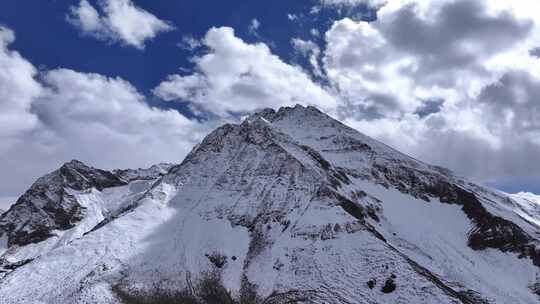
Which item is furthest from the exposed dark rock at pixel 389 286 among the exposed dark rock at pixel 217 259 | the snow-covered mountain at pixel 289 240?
the exposed dark rock at pixel 217 259

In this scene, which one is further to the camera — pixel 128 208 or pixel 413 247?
pixel 128 208

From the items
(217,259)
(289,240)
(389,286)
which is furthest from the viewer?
(217,259)

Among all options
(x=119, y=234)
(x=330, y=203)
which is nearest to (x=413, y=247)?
(x=330, y=203)

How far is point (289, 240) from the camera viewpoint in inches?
3529

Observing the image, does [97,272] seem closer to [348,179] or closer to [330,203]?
[330,203]

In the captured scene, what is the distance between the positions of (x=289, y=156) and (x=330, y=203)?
25.9 m

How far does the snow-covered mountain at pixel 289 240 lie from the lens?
7469 centimetres

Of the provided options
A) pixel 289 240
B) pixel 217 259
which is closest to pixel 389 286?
pixel 289 240

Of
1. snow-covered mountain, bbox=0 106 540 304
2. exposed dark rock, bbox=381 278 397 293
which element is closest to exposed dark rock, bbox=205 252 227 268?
snow-covered mountain, bbox=0 106 540 304

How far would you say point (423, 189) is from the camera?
129 metres

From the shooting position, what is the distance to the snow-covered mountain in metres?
74.7

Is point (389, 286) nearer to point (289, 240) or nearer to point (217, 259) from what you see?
point (289, 240)

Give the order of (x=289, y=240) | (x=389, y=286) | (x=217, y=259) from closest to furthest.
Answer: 1. (x=389, y=286)
2. (x=289, y=240)
3. (x=217, y=259)

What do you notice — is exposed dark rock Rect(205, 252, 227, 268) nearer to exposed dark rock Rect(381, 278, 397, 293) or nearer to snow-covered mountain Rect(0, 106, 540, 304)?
snow-covered mountain Rect(0, 106, 540, 304)
